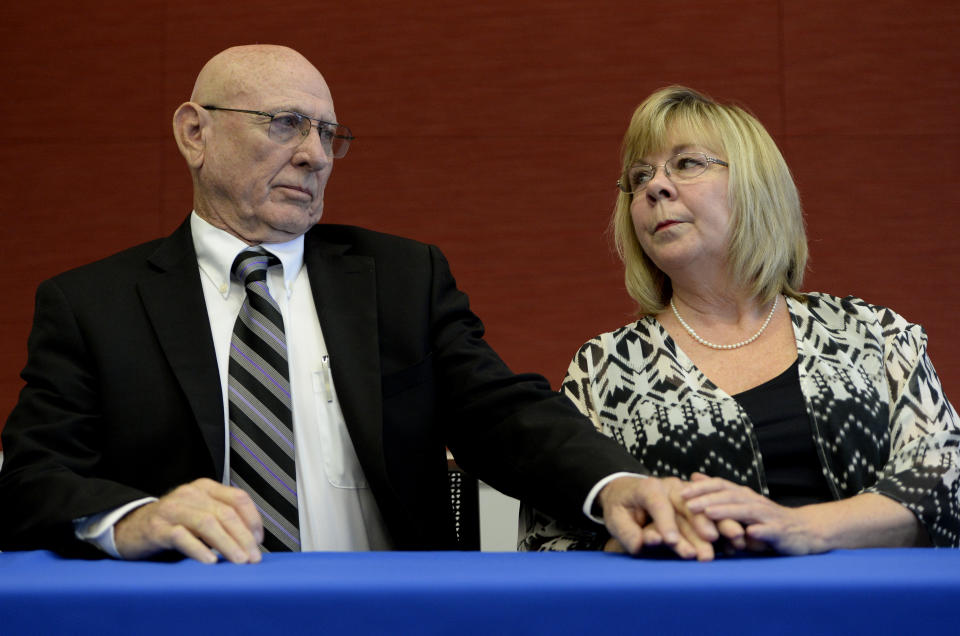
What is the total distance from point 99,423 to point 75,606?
Result: 2.61 feet

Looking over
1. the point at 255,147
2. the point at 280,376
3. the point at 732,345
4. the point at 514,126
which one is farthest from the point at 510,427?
the point at 514,126

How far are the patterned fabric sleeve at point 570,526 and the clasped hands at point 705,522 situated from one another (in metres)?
0.26

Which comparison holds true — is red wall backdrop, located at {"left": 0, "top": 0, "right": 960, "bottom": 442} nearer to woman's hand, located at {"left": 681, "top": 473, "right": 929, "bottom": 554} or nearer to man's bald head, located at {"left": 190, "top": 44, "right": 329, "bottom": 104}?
man's bald head, located at {"left": 190, "top": 44, "right": 329, "bottom": 104}

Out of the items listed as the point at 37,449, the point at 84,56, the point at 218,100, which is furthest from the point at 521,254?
the point at 37,449

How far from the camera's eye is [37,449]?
141 cm

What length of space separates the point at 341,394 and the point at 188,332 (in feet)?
0.91

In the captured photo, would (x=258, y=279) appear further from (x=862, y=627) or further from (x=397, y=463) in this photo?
(x=862, y=627)

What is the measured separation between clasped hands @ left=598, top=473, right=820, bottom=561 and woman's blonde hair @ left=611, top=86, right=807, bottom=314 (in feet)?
2.63

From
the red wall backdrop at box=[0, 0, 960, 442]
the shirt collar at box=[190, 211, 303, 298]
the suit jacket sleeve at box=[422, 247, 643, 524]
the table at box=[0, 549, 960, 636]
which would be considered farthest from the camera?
the red wall backdrop at box=[0, 0, 960, 442]

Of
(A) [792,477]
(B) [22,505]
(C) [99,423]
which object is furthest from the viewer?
(A) [792,477]

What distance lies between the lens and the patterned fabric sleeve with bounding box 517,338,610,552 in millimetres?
1488

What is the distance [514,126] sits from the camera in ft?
9.64

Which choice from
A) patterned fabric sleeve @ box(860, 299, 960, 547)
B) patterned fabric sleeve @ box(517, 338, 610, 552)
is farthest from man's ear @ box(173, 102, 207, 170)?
patterned fabric sleeve @ box(860, 299, 960, 547)

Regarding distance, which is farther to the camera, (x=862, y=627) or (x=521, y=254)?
(x=521, y=254)
